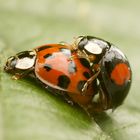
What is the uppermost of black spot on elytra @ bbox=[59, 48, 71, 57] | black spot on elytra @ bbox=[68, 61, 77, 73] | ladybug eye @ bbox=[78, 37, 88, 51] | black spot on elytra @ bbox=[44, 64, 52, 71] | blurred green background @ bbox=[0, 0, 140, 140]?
ladybug eye @ bbox=[78, 37, 88, 51]

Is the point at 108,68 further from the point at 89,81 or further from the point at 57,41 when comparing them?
the point at 57,41

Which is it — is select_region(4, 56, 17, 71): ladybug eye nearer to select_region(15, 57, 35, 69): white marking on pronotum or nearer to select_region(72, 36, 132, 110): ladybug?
select_region(15, 57, 35, 69): white marking on pronotum

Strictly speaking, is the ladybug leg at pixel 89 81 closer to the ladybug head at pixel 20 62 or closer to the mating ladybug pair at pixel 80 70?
the mating ladybug pair at pixel 80 70

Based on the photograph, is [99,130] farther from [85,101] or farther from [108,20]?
[108,20]

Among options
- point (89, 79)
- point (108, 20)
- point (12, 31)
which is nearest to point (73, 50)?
point (89, 79)

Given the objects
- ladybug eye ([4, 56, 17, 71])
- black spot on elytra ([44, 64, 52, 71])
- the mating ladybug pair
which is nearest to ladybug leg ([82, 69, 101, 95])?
the mating ladybug pair

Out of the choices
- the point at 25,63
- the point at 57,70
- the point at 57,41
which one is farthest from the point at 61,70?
the point at 57,41

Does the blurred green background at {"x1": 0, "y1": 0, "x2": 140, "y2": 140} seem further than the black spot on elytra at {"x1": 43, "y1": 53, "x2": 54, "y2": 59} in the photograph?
No

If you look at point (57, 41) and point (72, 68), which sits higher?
point (72, 68)
